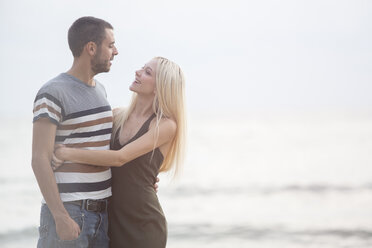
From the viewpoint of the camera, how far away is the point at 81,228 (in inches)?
110

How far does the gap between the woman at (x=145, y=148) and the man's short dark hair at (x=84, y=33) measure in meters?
0.54

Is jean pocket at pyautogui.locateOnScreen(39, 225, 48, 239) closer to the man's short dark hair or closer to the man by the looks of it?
the man

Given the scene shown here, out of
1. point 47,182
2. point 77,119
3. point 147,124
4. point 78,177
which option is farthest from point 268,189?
point 47,182

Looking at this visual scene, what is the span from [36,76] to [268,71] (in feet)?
58.6

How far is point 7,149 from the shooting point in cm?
2305

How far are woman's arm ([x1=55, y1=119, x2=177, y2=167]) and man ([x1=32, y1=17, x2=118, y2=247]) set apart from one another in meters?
0.05

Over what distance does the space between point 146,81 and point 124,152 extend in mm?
523

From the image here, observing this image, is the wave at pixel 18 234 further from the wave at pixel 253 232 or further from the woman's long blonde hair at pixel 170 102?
the woman's long blonde hair at pixel 170 102

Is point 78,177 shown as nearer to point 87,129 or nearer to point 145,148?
point 87,129

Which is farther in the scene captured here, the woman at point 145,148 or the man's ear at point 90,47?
the woman at point 145,148

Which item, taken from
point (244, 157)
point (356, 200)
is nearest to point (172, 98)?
point (356, 200)

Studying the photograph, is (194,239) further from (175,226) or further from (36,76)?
(36,76)

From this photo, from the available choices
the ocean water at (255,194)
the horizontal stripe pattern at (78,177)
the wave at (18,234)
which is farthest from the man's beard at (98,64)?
the wave at (18,234)

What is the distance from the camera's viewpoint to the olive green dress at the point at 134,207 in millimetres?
3145
